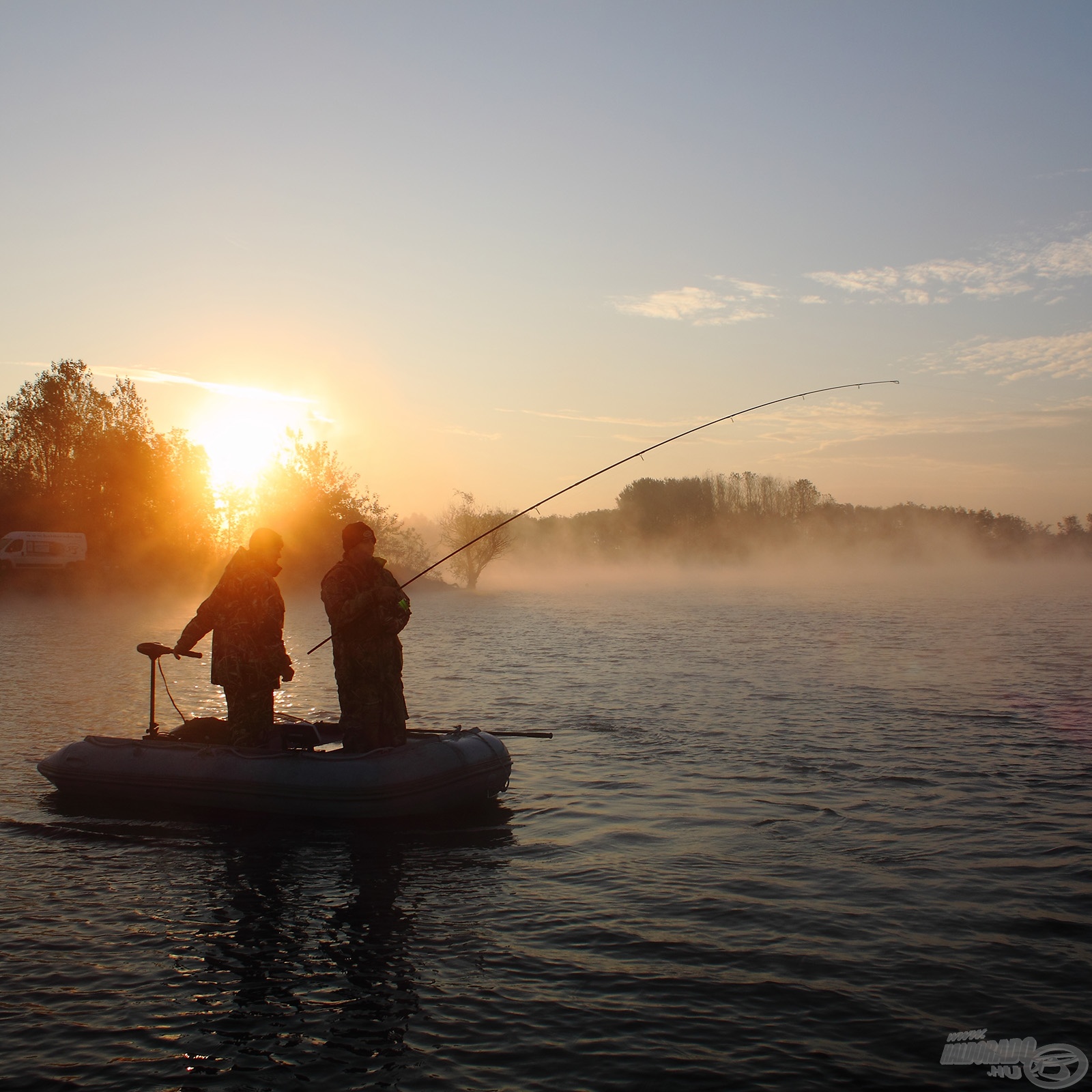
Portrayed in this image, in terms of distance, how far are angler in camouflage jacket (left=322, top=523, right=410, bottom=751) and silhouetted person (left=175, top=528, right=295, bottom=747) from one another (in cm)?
60

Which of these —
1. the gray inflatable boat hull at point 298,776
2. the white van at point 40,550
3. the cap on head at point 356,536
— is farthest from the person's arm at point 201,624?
the white van at point 40,550

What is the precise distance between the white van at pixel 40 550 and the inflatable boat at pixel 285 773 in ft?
141

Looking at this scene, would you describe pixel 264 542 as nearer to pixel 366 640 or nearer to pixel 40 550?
pixel 366 640

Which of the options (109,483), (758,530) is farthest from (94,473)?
(758,530)

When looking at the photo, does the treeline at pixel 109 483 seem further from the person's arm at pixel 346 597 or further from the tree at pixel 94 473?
the person's arm at pixel 346 597

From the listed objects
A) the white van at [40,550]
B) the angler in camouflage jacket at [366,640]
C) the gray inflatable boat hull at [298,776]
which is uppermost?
the white van at [40,550]

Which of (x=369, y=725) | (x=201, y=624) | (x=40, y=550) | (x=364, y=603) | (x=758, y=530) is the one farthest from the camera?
(x=758, y=530)

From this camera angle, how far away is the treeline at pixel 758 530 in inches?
5354

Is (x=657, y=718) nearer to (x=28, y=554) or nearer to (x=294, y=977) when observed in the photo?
(x=294, y=977)

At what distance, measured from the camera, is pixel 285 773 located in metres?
8.82

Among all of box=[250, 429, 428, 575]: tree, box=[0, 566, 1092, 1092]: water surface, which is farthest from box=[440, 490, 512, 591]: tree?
box=[0, 566, 1092, 1092]: water surface

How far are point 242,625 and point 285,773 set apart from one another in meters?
1.37

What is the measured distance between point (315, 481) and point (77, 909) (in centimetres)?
6318

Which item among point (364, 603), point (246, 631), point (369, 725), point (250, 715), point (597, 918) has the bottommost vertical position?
point (597, 918)
